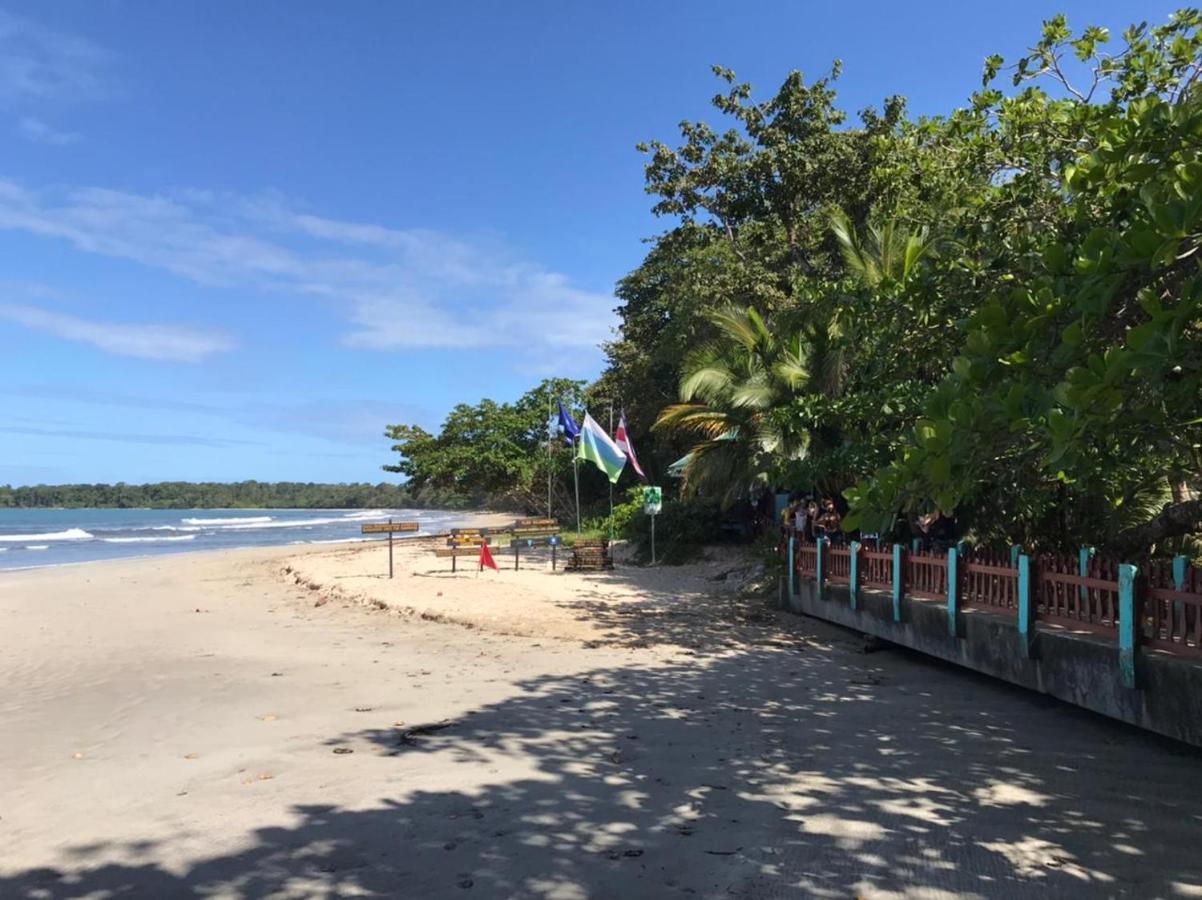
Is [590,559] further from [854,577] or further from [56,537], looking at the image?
[56,537]

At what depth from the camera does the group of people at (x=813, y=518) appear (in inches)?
555

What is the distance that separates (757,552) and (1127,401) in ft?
50.3

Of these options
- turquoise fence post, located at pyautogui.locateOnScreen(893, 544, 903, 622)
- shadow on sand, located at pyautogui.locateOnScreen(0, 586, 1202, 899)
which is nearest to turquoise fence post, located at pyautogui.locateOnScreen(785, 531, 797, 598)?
turquoise fence post, located at pyautogui.locateOnScreen(893, 544, 903, 622)

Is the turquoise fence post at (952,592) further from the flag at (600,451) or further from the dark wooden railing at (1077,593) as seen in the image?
the flag at (600,451)

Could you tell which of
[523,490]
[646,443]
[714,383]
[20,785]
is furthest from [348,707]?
[523,490]

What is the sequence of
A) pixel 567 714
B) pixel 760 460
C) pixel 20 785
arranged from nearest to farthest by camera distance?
pixel 20 785 → pixel 567 714 → pixel 760 460

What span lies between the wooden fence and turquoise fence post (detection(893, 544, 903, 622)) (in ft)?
0.11

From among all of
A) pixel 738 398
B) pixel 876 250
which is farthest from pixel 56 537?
pixel 876 250

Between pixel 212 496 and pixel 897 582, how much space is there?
6035 inches

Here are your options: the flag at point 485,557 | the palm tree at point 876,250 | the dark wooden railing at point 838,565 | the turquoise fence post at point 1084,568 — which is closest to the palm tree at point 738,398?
the palm tree at point 876,250

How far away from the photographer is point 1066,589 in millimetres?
6676

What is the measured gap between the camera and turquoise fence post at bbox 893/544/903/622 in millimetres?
9234

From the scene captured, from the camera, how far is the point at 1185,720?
17.0 feet

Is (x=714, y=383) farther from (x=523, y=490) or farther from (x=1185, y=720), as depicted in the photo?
(x=523, y=490)
